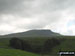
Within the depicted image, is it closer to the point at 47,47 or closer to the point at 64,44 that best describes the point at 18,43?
the point at 47,47

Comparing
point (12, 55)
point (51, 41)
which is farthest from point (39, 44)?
point (12, 55)

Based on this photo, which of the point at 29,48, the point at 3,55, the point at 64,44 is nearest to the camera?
the point at 3,55

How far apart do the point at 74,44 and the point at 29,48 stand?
36.7 meters

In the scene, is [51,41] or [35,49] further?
[51,41]

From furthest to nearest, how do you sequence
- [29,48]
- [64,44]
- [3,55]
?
[64,44]
[29,48]
[3,55]

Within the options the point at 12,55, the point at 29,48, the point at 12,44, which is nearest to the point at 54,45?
the point at 29,48

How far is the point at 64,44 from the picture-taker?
7293 inches

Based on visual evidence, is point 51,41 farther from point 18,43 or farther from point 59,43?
point 18,43

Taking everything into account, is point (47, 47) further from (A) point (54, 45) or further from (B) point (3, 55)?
(B) point (3, 55)

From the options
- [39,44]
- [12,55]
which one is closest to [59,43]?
[39,44]

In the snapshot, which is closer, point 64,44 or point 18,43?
point 18,43

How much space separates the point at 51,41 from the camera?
620ft

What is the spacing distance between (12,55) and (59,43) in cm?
12832

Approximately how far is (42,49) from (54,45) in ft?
43.3
